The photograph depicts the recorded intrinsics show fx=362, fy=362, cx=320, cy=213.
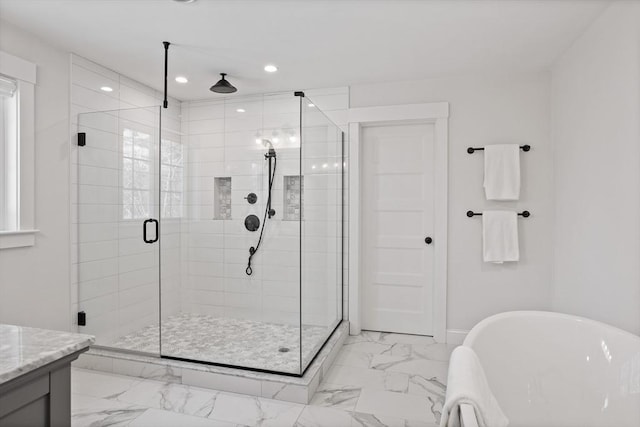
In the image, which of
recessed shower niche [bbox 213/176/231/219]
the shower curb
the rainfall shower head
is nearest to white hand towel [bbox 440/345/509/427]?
the shower curb

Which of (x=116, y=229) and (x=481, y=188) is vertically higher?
(x=481, y=188)

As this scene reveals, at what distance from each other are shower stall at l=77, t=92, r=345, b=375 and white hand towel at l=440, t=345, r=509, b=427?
128 centimetres

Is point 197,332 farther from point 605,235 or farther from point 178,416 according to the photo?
point 605,235

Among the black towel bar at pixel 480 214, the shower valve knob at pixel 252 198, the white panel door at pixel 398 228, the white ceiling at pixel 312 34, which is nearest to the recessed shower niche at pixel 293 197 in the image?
the shower valve knob at pixel 252 198

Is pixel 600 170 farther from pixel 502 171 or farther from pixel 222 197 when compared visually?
pixel 222 197

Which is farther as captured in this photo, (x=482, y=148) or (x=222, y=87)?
(x=482, y=148)

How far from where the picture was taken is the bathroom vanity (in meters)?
0.82

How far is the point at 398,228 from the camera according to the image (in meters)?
3.47

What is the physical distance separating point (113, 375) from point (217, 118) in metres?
1.95

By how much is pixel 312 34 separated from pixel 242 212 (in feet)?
Answer: 4.18

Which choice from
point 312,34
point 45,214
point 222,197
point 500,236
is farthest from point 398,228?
point 45,214

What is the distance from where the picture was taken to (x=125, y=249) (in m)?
2.80

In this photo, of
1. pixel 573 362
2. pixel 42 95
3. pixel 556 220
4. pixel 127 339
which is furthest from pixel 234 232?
pixel 556 220

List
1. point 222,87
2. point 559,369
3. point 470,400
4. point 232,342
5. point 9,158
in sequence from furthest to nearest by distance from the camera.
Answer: point 222,87, point 232,342, point 9,158, point 559,369, point 470,400
